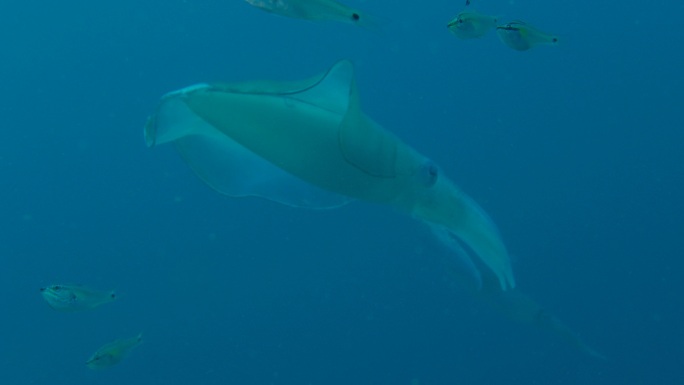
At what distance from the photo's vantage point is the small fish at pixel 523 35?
14.5ft

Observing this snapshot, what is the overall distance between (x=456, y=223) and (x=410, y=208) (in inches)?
6.2

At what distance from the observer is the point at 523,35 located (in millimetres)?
4441

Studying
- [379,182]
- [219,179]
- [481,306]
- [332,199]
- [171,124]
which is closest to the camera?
[379,182]

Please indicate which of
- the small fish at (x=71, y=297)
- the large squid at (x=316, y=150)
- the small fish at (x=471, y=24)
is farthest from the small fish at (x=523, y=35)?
the small fish at (x=71, y=297)

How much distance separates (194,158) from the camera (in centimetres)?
204

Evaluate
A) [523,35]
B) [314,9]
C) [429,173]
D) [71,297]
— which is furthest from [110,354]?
[429,173]

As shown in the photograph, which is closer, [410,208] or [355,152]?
[355,152]

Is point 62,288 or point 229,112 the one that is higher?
point 229,112

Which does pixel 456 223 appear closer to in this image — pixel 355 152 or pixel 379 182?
pixel 379 182

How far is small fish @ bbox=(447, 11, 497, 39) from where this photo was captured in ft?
15.3

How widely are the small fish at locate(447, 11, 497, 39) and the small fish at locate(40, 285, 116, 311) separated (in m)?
3.49

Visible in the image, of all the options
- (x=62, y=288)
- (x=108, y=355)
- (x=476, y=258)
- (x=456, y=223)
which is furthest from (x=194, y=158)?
(x=108, y=355)

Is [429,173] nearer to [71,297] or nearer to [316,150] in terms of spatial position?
[316,150]

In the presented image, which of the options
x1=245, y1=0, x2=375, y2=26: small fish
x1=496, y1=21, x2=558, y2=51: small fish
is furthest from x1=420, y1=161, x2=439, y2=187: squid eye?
x1=496, y1=21, x2=558, y2=51: small fish
